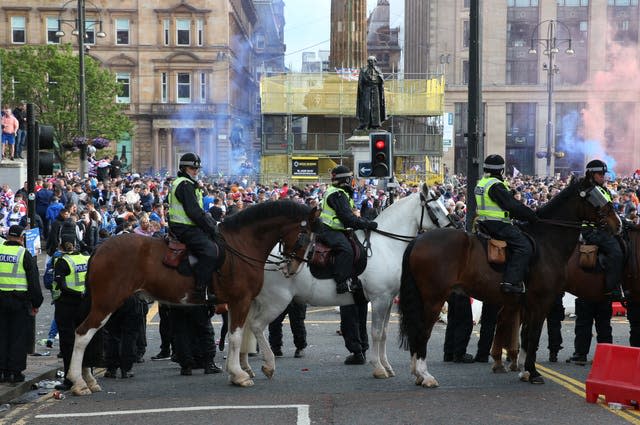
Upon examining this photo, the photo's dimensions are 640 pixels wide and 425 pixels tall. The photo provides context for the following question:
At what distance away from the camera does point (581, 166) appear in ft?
266

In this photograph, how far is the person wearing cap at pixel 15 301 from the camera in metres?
12.0

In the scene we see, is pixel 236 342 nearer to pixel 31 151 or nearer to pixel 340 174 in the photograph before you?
pixel 340 174

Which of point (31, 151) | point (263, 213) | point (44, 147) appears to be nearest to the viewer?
point (263, 213)

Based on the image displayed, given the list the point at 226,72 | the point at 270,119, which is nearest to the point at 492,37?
the point at 226,72

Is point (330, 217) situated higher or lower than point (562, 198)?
lower

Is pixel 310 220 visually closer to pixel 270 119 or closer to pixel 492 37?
pixel 270 119

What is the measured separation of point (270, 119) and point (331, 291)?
1925 inches

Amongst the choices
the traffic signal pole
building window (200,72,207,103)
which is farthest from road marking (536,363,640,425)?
building window (200,72,207,103)

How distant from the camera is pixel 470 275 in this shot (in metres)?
11.8

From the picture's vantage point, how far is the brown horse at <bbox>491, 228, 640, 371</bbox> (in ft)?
41.5

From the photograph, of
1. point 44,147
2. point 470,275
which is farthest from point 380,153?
point 470,275

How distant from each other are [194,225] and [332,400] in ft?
8.34

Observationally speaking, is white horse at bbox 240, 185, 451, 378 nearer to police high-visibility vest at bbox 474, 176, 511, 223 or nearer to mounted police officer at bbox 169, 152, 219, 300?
mounted police officer at bbox 169, 152, 219, 300

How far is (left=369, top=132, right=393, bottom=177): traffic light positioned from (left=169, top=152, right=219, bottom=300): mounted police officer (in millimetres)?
7888
